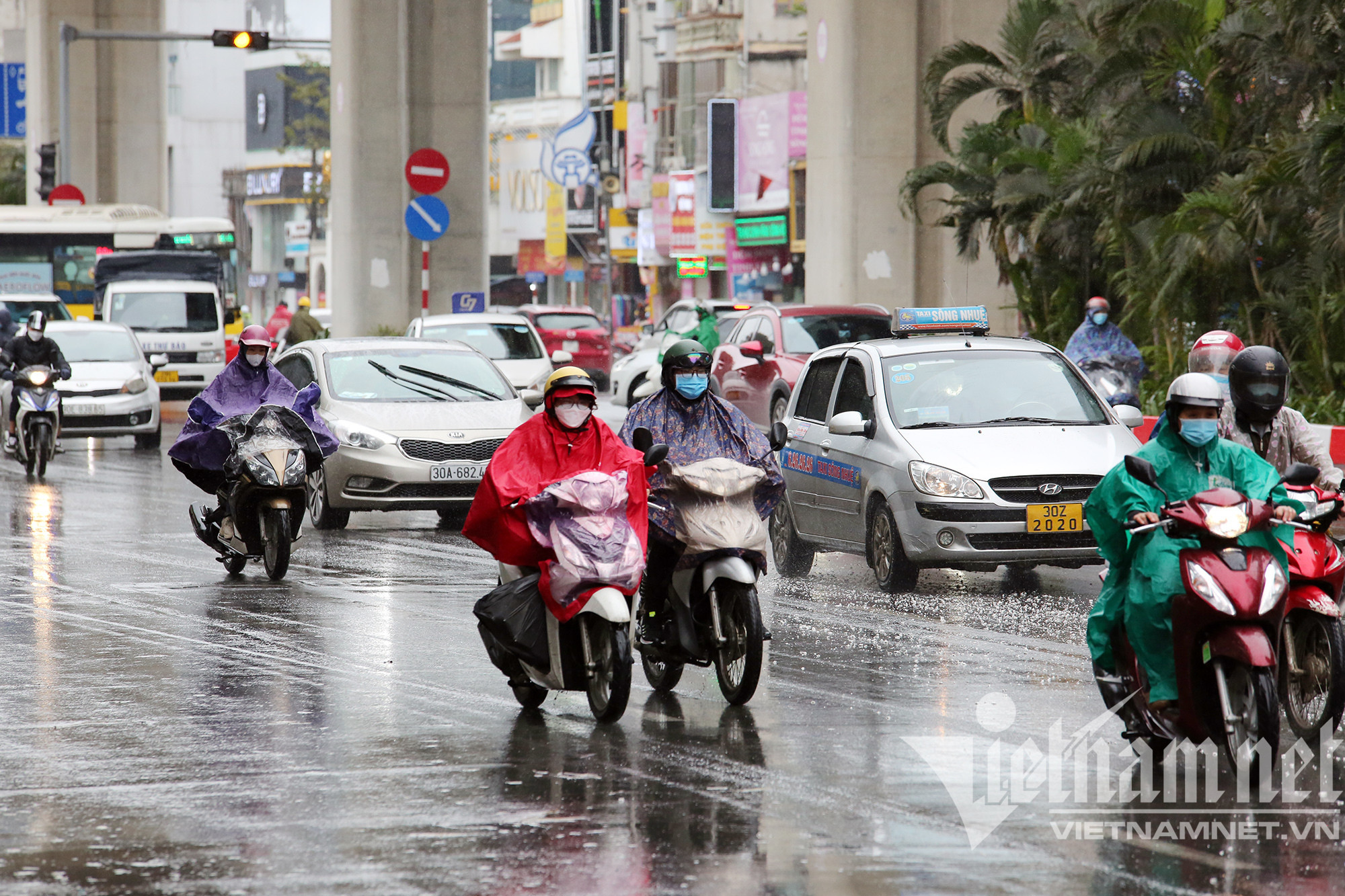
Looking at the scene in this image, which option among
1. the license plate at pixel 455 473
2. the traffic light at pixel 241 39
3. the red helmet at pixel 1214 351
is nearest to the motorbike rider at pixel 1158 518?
the red helmet at pixel 1214 351

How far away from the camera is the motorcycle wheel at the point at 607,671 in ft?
25.3

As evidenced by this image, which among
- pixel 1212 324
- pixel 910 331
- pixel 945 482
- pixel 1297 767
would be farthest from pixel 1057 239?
pixel 1297 767

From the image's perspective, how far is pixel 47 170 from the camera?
150 ft

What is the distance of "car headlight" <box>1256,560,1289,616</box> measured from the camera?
6.51 metres

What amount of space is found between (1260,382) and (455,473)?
9086 millimetres

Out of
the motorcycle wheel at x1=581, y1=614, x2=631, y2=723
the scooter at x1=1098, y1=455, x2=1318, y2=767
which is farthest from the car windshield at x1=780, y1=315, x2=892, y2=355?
the scooter at x1=1098, y1=455, x2=1318, y2=767

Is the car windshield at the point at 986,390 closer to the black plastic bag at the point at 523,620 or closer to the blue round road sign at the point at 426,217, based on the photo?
the black plastic bag at the point at 523,620

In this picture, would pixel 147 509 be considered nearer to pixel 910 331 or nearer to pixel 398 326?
pixel 910 331

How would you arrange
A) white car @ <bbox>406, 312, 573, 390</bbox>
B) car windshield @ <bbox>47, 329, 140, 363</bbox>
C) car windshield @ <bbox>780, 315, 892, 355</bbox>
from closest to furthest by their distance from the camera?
car windshield @ <bbox>780, 315, 892, 355</bbox> < white car @ <bbox>406, 312, 573, 390</bbox> < car windshield @ <bbox>47, 329, 140, 363</bbox>

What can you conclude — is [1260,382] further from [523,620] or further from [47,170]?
[47,170]

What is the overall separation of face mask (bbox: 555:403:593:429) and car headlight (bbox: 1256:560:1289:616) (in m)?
2.71

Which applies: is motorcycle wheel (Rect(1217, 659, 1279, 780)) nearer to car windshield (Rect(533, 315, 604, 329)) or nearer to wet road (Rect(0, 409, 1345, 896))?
wet road (Rect(0, 409, 1345, 896))

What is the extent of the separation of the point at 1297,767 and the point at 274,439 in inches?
301

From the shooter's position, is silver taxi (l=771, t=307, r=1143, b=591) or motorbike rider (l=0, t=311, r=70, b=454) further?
motorbike rider (l=0, t=311, r=70, b=454)
